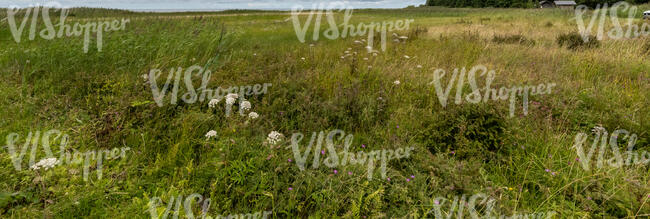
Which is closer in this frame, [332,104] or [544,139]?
[544,139]

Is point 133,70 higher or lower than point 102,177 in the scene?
higher

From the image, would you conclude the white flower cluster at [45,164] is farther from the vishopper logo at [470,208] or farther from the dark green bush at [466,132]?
the dark green bush at [466,132]

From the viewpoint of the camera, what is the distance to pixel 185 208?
1.95m

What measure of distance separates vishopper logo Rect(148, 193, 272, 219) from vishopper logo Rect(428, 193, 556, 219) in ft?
4.12

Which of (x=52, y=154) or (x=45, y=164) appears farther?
(x=52, y=154)

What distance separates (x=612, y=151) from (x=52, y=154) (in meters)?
5.25

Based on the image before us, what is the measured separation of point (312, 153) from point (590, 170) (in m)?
2.39

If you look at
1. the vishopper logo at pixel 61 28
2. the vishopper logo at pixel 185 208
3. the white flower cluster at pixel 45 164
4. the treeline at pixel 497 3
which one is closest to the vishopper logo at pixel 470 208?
the vishopper logo at pixel 185 208

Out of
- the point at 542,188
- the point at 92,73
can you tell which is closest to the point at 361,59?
the point at 542,188

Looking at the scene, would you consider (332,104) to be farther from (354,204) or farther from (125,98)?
(125,98)

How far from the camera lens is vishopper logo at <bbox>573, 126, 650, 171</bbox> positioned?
98.7 inches

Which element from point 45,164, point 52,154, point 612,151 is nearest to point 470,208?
point 612,151

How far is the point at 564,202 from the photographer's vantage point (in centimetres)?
215

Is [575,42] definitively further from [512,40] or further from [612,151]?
[612,151]
